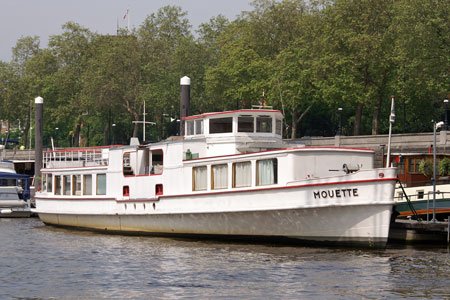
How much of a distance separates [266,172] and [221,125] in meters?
5.03

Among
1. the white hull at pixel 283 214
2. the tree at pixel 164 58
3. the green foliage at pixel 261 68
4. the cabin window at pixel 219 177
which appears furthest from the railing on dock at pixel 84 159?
the tree at pixel 164 58

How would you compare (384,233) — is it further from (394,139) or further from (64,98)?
(64,98)

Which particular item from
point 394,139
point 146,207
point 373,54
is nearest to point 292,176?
point 146,207

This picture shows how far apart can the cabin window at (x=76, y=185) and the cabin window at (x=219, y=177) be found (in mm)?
Answer: 10456

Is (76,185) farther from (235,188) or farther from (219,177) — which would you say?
(235,188)

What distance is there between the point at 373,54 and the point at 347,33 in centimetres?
312

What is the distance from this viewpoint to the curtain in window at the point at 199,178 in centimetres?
3431

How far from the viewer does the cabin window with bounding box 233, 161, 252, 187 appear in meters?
32.5

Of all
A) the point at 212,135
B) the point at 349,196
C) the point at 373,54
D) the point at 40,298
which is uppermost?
the point at 373,54

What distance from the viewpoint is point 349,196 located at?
2981 centimetres

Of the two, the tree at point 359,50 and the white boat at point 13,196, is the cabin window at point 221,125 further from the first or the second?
the tree at point 359,50

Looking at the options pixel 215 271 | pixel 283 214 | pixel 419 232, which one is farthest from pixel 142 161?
pixel 419 232

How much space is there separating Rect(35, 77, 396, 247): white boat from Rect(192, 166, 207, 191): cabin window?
44 mm

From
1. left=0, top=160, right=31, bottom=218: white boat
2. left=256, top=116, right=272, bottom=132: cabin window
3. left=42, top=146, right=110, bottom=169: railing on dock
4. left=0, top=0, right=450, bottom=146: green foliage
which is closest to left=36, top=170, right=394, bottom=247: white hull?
left=256, top=116, right=272, bottom=132: cabin window
